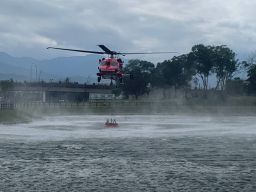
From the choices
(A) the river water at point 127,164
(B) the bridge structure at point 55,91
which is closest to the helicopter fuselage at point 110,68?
(A) the river water at point 127,164

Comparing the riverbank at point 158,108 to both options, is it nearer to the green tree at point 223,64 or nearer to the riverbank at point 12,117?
the riverbank at point 12,117

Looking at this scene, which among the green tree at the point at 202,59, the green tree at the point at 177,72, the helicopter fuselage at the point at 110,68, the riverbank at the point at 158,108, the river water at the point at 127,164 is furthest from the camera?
the green tree at the point at 177,72

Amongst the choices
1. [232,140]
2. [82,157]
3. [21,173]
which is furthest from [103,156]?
[232,140]

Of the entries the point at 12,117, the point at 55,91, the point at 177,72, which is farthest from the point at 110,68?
the point at 55,91

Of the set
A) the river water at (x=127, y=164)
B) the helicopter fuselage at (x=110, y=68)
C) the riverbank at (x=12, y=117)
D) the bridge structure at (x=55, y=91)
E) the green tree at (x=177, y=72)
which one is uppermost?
the green tree at (x=177, y=72)

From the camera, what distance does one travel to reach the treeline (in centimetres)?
13600

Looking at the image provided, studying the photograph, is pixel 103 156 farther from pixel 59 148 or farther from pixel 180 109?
pixel 180 109

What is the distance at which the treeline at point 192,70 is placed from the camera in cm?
13600

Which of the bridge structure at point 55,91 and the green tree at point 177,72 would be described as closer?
the green tree at point 177,72

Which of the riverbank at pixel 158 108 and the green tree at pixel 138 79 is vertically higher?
the green tree at pixel 138 79

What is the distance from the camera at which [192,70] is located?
461 ft

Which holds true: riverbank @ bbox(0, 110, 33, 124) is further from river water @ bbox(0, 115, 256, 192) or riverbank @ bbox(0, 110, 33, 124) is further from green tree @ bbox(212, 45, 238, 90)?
green tree @ bbox(212, 45, 238, 90)

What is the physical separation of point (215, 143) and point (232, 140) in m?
2.87

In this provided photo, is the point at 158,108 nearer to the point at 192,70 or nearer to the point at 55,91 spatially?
the point at 192,70
